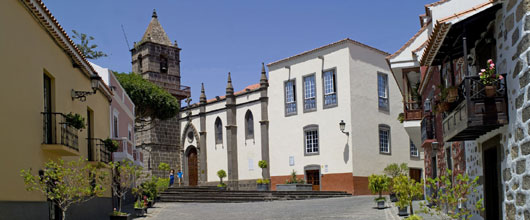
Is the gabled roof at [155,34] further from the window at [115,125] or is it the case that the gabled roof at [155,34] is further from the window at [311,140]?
the window at [115,125]

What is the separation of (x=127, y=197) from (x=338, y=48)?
14434 mm

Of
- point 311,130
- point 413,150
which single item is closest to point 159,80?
point 311,130

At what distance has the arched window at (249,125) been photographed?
37.3 meters

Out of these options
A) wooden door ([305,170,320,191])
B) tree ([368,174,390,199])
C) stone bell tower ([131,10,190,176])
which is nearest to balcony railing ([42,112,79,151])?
tree ([368,174,390,199])

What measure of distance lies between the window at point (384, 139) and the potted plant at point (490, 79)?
2511 cm

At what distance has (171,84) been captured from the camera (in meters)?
45.2

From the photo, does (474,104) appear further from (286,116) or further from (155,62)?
(155,62)

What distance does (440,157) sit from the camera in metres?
17.5

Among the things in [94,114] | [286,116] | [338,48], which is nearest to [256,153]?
[286,116]

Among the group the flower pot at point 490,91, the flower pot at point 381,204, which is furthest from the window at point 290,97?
the flower pot at point 490,91

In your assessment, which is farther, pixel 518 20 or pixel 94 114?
pixel 94 114

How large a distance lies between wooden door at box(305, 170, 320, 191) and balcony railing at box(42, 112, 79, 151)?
20596 mm

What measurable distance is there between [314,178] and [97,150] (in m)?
17.7

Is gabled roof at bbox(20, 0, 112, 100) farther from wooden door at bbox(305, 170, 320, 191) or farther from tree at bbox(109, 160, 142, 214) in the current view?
wooden door at bbox(305, 170, 320, 191)
